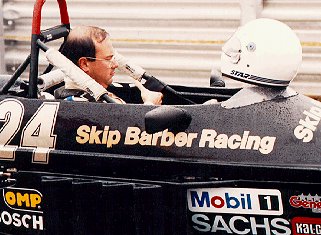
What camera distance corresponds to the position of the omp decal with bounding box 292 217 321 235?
4.11 m

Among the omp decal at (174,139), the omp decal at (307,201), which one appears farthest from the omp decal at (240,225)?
the omp decal at (174,139)

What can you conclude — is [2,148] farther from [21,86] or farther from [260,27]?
[260,27]

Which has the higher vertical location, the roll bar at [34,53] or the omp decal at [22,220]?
the roll bar at [34,53]

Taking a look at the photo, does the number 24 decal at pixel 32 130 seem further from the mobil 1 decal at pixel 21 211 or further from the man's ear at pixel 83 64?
the man's ear at pixel 83 64

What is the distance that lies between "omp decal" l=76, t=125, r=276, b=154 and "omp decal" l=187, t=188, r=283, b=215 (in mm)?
229

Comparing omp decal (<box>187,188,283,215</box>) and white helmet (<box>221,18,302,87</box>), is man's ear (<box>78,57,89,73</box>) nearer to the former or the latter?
white helmet (<box>221,18,302,87</box>)

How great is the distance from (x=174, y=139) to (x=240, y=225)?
59cm

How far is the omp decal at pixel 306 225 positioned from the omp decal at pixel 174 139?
0.40 m

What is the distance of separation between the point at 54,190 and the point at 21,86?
3.17 feet

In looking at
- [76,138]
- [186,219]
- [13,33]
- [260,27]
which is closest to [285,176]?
[186,219]

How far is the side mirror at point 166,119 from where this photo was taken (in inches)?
164

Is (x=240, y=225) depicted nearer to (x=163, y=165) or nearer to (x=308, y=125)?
(x=163, y=165)

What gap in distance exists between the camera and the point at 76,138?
4.52 meters

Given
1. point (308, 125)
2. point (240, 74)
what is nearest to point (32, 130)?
point (240, 74)
